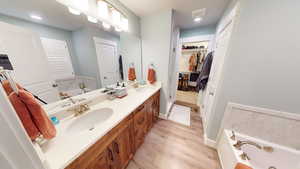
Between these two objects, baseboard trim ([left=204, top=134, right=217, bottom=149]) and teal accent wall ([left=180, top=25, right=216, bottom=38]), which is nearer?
baseboard trim ([left=204, top=134, right=217, bottom=149])

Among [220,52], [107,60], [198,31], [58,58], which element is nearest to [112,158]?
[58,58]

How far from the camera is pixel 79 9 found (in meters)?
1.07

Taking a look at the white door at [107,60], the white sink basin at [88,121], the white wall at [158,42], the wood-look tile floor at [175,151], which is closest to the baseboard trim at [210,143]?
the wood-look tile floor at [175,151]

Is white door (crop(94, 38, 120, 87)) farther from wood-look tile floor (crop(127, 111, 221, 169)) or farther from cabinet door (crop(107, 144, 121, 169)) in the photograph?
wood-look tile floor (crop(127, 111, 221, 169))

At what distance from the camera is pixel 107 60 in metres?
1.47

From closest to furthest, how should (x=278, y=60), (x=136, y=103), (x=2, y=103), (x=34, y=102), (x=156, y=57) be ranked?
1. (x=2, y=103)
2. (x=34, y=102)
3. (x=278, y=60)
4. (x=136, y=103)
5. (x=156, y=57)

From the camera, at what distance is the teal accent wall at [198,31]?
2473mm

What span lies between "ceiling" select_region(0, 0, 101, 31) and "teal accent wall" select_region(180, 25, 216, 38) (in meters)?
2.59

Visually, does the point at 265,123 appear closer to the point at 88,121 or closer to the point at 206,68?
the point at 206,68

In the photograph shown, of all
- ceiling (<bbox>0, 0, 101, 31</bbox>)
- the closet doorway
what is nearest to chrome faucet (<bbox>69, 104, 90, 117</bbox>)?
ceiling (<bbox>0, 0, 101, 31</bbox>)

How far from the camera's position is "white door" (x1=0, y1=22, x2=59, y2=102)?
2.29 ft

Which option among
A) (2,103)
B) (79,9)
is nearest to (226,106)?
(2,103)

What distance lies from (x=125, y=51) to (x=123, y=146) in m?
1.57

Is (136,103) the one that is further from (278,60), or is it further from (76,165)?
(278,60)
